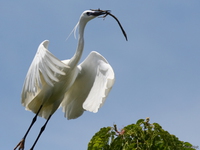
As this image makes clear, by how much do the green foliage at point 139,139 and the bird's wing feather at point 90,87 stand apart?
2309 millimetres

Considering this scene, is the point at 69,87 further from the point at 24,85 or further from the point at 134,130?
the point at 134,130

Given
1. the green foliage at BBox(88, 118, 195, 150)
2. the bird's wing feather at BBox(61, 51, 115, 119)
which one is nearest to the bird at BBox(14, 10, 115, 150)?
the bird's wing feather at BBox(61, 51, 115, 119)

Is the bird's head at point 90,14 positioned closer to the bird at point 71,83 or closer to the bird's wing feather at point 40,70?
the bird at point 71,83

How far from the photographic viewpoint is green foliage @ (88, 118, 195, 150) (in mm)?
4227

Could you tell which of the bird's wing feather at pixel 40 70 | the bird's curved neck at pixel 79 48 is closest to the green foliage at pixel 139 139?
the bird's wing feather at pixel 40 70

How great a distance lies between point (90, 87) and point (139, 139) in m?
3.41

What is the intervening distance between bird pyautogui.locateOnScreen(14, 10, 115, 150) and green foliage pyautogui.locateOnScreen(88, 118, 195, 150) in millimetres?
2246

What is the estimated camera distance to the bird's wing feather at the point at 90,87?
6.95m

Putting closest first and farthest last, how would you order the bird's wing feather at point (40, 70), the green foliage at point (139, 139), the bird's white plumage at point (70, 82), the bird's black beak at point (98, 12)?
1. the green foliage at point (139, 139)
2. the bird's wing feather at point (40, 70)
3. the bird's white plumage at point (70, 82)
4. the bird's black beak at point (98, 12)

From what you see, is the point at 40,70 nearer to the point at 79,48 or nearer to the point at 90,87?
the point at 79,48

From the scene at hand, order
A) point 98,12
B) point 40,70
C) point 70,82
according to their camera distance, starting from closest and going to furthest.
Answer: point 40,70 < point 98,12 < point 70,82

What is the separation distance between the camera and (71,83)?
753 centimetres

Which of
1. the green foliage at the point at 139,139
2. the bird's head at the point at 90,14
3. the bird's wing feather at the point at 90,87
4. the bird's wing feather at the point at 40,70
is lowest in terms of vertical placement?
the green foliage at the point at 139,139

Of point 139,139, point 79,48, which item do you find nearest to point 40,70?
point 79,48
